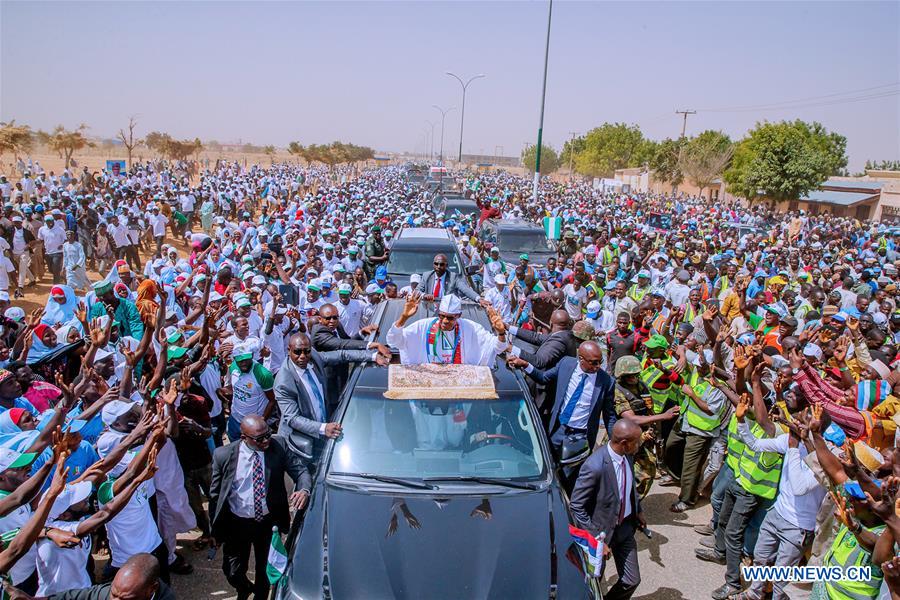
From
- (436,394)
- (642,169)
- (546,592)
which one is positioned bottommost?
(546,592)

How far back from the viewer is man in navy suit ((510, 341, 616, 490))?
5000 mm

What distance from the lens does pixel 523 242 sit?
50.8 ft

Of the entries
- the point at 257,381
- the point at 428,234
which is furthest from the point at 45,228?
the point at 257,381

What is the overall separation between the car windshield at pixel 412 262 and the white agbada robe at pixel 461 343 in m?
5.64

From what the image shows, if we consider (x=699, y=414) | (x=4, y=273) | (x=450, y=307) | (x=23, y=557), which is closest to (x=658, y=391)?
(x=699, y=414)

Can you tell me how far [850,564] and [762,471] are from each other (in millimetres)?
1314

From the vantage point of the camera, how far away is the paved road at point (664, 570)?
4844 millimetres

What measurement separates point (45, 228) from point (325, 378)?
470 inches

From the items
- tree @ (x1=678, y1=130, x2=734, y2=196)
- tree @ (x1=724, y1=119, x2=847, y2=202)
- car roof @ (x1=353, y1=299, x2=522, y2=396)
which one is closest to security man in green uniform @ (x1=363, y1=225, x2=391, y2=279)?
car roof @ (x1=353, y1=299, x2=522, y2=396)

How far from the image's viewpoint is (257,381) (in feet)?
18.0

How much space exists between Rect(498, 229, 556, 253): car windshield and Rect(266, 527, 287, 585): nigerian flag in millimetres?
12400

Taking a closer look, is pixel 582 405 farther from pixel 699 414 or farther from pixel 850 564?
pixel 850 564

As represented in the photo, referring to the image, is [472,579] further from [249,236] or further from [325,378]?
[249,236]

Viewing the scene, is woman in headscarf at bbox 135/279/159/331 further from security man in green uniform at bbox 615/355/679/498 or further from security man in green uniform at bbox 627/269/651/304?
security man in green uniform at bbox 627/269/651/304
